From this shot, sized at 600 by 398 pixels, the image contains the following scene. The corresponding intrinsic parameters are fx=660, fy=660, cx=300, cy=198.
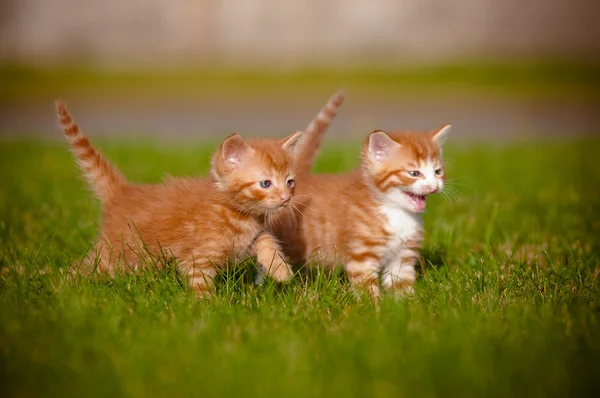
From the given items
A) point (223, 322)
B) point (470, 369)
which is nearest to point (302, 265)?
point (223, 322)

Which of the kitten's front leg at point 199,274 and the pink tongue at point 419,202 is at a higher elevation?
the pink tongue at point 419,202

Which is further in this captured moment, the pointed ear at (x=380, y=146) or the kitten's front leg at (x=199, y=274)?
the pointed ear at (x=380, y=146)

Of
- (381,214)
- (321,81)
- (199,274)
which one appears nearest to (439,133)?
(381,214)

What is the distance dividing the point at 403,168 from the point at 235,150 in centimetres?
84

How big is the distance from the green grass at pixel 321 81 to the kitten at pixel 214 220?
11740 mm

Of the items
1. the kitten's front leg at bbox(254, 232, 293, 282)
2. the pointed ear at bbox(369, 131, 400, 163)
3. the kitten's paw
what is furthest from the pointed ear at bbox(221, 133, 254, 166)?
the pointed ear at bbox(369, 131, 400, 163)

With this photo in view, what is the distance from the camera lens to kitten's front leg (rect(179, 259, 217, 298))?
2.95 m

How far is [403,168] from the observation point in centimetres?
327

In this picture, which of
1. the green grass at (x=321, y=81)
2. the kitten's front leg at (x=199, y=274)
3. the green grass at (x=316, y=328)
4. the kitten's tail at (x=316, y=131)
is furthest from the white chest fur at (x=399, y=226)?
the green grass at (x=321, y=81)

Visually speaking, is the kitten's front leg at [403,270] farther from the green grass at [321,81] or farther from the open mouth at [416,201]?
the green grass at [321,81]

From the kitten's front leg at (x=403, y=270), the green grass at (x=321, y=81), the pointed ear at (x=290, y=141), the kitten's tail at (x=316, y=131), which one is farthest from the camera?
the green grass at (x=321, y=81)

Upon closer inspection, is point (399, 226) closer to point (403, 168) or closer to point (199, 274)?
point (403, 168)

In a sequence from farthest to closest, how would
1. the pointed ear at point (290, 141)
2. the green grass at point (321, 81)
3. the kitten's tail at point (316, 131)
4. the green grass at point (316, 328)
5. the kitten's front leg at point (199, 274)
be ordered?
the green grass at point (321, 81)
the kitten's tail at point (316, 131)
the pointed ear at point (290, 141)
the kitten's front leg at point (199, 274)
the green grass at point (316, 328)

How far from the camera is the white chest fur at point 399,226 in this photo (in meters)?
3.31
